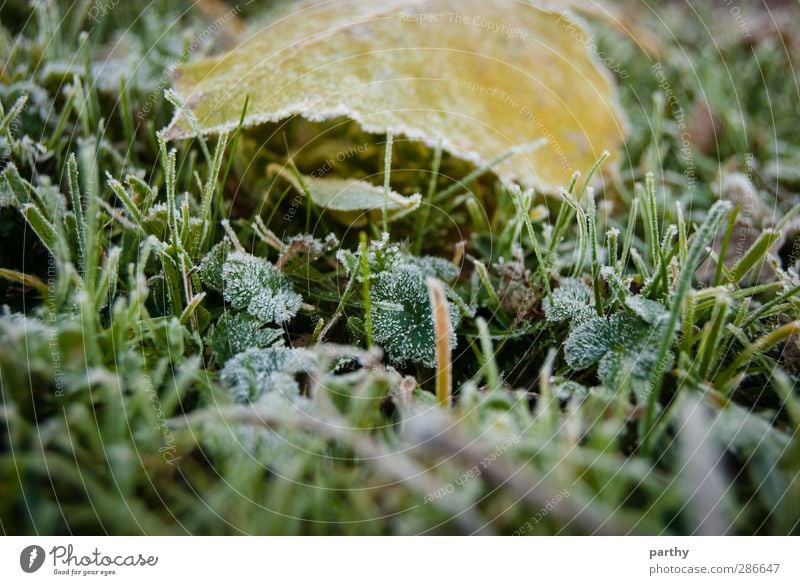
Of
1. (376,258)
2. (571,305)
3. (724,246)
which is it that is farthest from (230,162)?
(724,246)

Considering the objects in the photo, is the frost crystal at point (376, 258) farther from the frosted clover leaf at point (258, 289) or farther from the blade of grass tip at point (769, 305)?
the blade of grass tip at point (769, 305)

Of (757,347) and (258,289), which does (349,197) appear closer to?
(258,289)

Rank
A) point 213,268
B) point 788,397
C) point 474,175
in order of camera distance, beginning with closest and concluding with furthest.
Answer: point 788,397
point 213,268
point 474,175

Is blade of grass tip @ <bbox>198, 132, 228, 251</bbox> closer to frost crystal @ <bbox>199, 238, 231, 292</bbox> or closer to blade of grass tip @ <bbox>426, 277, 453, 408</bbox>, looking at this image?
frost crystal @ <bbox>199, 238, 231, 292</bbox>

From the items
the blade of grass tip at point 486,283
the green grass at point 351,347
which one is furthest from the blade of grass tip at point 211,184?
the blade of grass tip at point 486,283

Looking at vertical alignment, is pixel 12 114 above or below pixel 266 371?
above

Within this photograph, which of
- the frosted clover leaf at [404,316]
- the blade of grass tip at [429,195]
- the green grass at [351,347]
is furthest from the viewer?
the blade of grass tip at [429,195]
